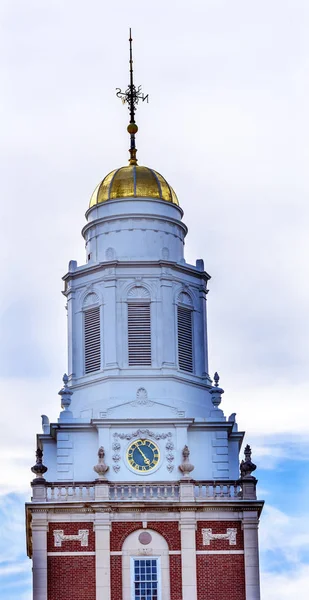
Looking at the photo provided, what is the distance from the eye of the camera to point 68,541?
237 ft

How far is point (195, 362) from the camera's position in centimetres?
7781

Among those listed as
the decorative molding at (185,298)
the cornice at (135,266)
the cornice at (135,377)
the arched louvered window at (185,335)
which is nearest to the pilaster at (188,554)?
the cornice at (135,377)

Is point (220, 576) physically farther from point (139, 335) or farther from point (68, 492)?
point (139, 335)

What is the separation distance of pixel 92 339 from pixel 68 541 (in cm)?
927

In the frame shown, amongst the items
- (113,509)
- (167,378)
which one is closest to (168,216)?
(167,378)

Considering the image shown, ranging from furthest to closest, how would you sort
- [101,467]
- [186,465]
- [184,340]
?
[184,340] → [186,465] → [101,467]

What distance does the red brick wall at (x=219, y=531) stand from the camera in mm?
72812

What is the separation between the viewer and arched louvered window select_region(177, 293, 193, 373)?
254 feet

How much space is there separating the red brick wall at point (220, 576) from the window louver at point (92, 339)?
31.2 feet

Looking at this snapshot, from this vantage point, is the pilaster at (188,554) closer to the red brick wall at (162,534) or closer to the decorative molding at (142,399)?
the red brick wall at (162,534)

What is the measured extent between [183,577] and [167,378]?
856cm

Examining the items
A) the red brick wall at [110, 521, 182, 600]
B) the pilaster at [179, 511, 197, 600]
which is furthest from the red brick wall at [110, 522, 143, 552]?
the pilaster at [179, 511, 197, 600]

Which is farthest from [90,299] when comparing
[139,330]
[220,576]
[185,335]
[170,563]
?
[220,576]

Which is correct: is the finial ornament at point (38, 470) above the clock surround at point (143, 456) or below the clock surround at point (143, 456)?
below
